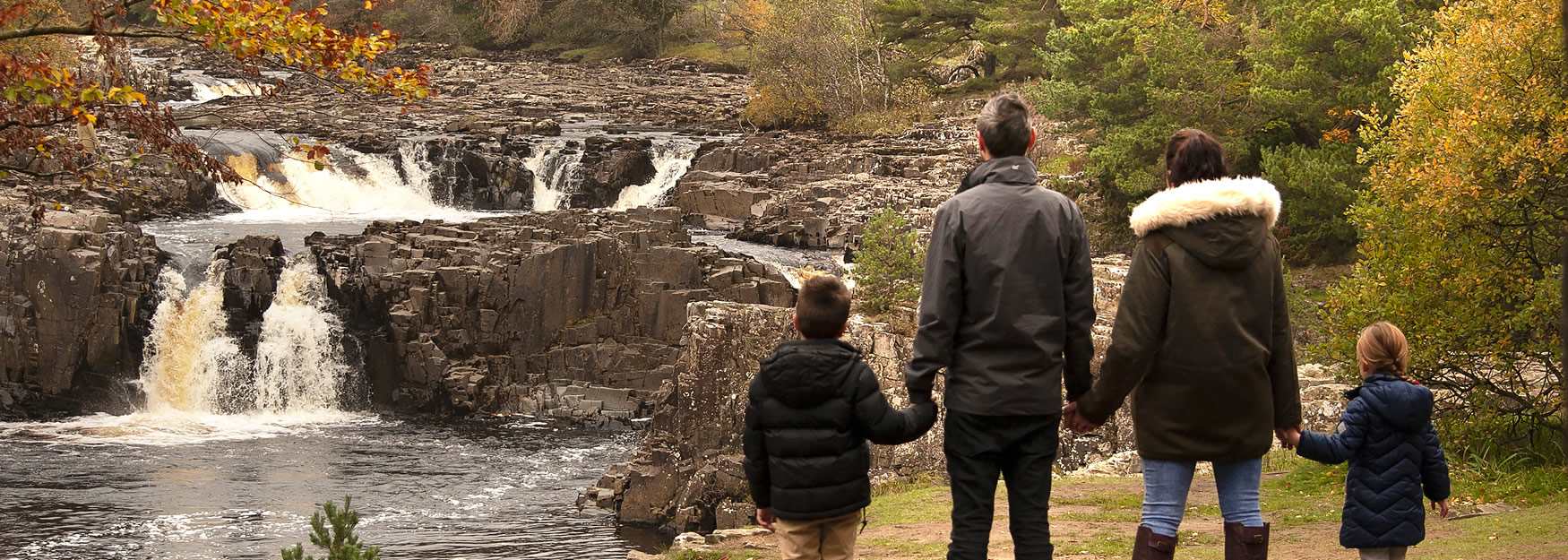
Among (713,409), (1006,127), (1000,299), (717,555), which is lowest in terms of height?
(713,409)

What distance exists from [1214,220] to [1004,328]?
1.01 metres

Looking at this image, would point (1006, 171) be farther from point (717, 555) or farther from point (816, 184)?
point (816, 184)

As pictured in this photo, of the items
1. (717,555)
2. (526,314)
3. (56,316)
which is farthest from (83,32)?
(56,316)

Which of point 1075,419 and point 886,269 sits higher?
point 1075,419

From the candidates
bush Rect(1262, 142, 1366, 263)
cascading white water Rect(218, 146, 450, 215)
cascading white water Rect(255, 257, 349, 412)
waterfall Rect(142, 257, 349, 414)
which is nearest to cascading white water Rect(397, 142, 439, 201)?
cascading white water Rect(218, 146, 450, 215)

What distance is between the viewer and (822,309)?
22.0 feet

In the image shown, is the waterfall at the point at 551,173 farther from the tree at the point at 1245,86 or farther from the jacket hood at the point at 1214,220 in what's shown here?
the jacket hood at the point at 1214,220

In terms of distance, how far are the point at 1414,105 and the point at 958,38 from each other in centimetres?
4014

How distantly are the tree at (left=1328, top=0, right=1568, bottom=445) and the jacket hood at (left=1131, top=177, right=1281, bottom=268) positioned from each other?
791cm

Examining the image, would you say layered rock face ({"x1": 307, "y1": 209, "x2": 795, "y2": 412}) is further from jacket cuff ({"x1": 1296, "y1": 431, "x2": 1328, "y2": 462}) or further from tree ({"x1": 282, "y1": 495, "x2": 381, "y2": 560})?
jacket cuff ({"x1": 1296, "y1": 431, "x2": 1328, "y2": 462})

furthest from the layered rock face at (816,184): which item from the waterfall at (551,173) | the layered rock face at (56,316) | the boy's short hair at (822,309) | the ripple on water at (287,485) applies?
the boy's short hair at (822,309)

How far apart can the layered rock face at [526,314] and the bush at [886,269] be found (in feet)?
26.5

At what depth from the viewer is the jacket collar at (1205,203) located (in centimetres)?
660

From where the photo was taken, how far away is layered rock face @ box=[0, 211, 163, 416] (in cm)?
3136
